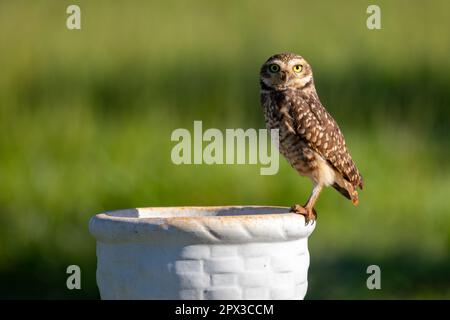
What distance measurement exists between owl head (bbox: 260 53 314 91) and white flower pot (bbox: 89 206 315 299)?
1208 mm

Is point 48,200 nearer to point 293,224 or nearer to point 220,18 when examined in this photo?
point 220,18

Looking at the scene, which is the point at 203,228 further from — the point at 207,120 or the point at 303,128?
the point at 207,120

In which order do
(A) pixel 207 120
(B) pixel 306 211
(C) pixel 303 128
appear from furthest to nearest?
1. (A) pixel 207 120
2. (C) pixel 303 128
3. (B) pixel 306 211

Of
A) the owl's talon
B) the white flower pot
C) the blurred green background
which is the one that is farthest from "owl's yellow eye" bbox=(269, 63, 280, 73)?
the blurred green background

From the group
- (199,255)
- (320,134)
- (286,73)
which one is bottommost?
(199,255)

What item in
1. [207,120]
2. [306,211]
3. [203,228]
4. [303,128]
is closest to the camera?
[203,228]

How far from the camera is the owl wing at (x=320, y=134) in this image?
13.3 feet

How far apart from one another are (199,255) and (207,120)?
398cm

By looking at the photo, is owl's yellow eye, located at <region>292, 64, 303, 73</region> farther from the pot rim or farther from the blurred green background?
the blurred green background

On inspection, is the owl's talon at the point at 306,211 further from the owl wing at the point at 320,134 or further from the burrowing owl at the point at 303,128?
the owl wing at the point at 320,134

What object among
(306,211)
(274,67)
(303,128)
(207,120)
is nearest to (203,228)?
(306,211)

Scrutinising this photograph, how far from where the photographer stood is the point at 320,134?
13.3 ft

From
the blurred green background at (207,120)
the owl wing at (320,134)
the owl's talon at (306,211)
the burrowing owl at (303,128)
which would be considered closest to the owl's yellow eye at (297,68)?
the burrowing owl at (303,128)

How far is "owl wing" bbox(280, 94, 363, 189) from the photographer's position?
4.04 meters
